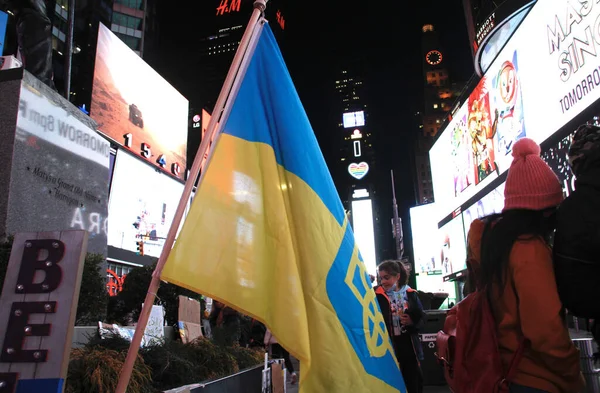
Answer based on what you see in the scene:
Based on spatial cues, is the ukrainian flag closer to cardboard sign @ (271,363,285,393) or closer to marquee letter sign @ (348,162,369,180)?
cardboard sign @ (271,363,285,393)

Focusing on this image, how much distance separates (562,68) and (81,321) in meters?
11.7

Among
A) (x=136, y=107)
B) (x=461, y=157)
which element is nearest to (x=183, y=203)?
(x=461, y=157)

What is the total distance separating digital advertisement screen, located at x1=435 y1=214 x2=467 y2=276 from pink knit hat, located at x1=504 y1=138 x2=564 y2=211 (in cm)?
2032

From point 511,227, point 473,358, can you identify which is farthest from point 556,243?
point 473,358

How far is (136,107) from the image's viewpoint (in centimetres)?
2783

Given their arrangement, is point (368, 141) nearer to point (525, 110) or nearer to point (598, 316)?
point (525, 110)

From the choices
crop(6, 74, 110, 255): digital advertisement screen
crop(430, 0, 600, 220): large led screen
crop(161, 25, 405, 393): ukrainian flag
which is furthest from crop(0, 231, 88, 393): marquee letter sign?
crop(430, 0, 600, 220): large led screen

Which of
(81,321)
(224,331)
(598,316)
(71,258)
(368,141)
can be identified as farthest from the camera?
(368,141)

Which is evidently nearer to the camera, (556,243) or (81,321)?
(556,243)

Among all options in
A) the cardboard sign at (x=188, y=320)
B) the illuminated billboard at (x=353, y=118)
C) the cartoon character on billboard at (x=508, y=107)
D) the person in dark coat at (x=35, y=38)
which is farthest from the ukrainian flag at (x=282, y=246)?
the illuminated billboard at (x=353, y=118)

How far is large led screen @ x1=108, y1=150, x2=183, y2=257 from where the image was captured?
908 inches

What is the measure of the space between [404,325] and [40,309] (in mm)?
4283

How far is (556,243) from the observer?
2057mm

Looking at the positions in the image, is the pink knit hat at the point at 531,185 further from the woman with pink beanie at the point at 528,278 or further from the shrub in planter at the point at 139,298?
the shrub in planter at the point at 139,298
